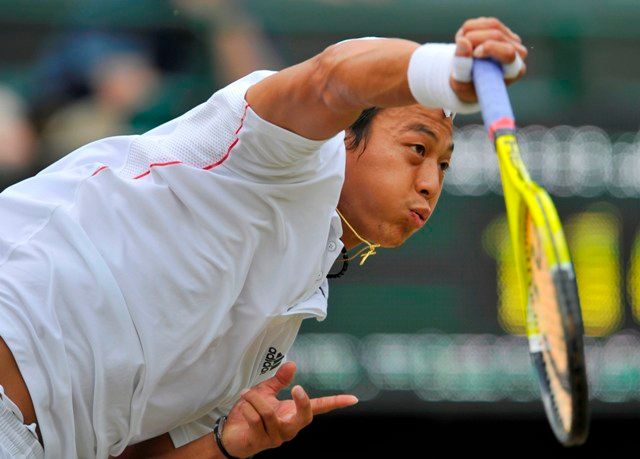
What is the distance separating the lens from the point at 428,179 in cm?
332

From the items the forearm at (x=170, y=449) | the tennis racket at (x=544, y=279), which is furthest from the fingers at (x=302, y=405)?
the tennis racket at (x=544, y=279)

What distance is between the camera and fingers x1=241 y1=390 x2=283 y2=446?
317 cm

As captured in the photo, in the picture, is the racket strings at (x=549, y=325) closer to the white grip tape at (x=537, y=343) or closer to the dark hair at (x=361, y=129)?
the white grip tape at (x=537, y=343)

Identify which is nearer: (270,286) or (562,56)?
(270,286)

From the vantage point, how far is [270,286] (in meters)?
3.09

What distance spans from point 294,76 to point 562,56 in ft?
12.6

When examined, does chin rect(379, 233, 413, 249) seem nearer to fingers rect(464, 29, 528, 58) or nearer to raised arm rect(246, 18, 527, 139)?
raised arm rect(246, 18, 527, 139)

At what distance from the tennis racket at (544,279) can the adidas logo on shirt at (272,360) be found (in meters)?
1.02

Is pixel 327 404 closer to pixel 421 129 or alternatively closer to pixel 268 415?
pixel 268 415

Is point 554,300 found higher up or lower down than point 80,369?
higher up

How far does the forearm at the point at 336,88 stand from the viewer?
2.56 m

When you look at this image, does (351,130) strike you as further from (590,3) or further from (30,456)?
(590,3)

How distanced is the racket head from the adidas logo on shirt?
3.34 feet

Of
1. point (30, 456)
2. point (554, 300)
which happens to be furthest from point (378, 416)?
point (554, 300)
